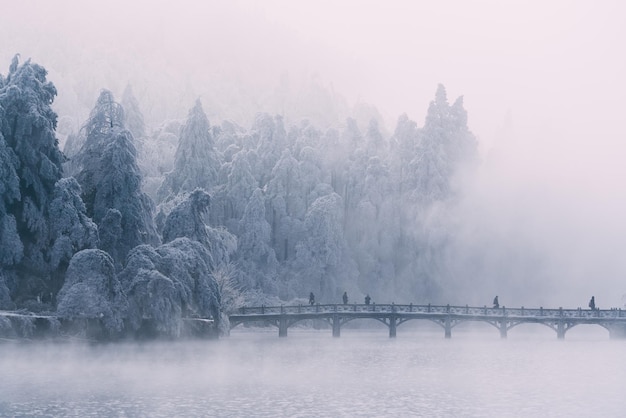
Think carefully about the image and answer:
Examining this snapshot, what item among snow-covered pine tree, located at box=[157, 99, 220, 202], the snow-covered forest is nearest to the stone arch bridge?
the snow-covered forest

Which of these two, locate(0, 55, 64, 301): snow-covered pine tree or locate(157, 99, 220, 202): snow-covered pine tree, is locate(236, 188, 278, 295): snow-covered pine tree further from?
locate(0, 55, 64, 301): snow-covered pine tree

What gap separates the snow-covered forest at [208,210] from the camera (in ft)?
192

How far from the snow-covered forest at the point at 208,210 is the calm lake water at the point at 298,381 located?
163 inches

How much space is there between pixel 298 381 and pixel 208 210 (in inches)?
1007

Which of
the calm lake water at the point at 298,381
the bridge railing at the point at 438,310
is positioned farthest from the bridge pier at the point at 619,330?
the calm lake water at the point at 298,381

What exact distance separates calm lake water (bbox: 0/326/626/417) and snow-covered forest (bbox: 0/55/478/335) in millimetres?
4138

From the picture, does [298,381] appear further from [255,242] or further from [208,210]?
[255,242]

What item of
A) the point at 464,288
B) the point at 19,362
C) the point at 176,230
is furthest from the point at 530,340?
the point at 19,362

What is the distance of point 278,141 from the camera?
110688 millimetres

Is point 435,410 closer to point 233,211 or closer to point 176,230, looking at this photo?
point 176,230

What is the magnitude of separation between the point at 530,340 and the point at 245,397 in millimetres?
57521

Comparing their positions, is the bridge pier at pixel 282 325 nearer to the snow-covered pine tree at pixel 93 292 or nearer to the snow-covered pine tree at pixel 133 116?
the snow-covered pine tree at pixel 133 116

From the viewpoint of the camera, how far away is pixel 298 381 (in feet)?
158

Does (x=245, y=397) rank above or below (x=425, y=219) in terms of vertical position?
below
